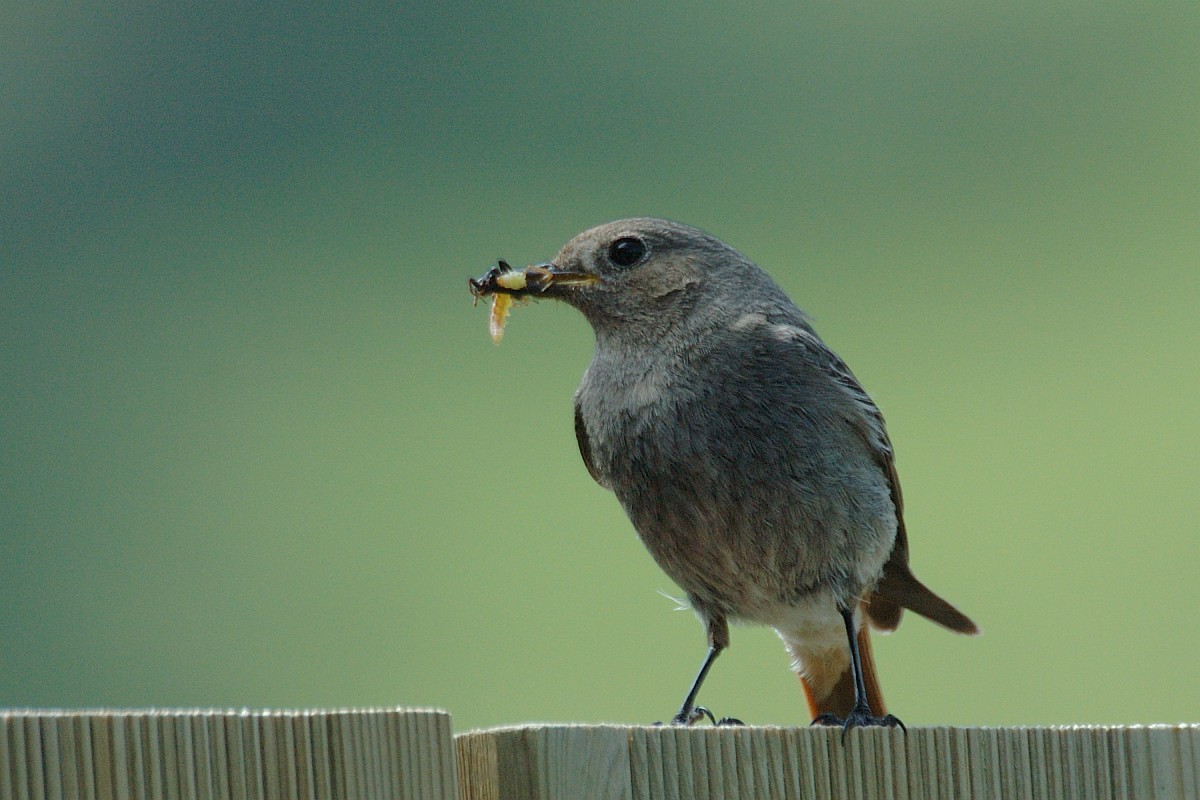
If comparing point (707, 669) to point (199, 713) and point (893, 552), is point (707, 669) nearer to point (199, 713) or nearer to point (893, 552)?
point (893, 552)

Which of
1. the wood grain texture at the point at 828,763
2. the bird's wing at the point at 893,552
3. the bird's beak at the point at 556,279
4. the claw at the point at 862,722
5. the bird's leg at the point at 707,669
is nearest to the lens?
the wood grain texture at the point at 828,763

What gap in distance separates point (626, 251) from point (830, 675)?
1.67 metres

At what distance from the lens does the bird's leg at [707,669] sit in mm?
3846

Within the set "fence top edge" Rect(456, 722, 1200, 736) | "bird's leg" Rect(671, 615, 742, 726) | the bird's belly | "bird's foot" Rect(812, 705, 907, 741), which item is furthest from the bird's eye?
"fence top edge" Rect(456, 722, 1200, 736)

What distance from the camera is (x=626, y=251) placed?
4387mm

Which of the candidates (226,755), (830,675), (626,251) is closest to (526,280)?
(626,251)

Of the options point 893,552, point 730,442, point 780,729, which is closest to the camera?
point 780,729

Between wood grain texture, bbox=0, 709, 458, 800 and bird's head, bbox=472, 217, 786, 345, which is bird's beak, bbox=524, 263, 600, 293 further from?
wood grain texture, bbox=0, 709, 458, 800

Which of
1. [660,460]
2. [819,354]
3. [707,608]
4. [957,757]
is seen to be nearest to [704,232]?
[819,354]

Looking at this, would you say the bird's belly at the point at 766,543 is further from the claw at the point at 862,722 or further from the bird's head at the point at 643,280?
the bird's head at the point at 643,280

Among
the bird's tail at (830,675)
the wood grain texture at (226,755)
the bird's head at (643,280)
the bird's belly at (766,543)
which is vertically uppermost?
the bird's head at (643,280)

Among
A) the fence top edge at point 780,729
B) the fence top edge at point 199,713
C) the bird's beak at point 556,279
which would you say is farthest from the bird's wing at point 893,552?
the fence top edge at point 199,713

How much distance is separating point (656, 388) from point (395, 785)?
2262mm

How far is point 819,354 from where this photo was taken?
4211mm
